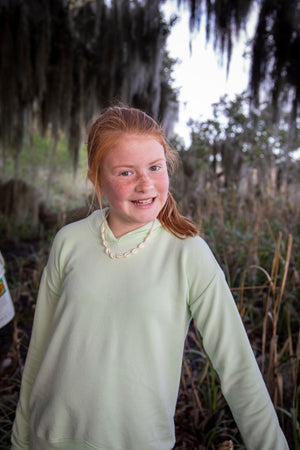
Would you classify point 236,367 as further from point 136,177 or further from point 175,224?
point 136,177

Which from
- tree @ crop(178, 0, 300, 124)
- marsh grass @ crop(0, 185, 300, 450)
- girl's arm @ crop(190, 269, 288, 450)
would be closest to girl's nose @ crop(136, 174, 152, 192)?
girl's arm @ crop(190, 269, 288, 450)

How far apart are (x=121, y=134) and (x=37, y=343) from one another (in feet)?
1.84

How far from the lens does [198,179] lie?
13.0 feet

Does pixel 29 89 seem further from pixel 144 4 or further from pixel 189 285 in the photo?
pixel 189 285

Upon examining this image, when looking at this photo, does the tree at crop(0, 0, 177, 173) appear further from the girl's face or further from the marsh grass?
the girl's face

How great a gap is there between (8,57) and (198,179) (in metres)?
2.36

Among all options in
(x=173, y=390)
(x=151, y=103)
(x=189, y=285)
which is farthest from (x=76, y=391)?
(x=151, y=103)

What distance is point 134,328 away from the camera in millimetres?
678

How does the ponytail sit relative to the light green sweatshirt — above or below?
above

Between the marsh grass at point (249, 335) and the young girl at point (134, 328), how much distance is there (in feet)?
1.28

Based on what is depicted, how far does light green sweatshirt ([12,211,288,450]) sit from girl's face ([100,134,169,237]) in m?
0.06

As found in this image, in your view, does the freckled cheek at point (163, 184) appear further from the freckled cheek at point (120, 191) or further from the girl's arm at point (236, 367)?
the girl's arm at point (236, 367)

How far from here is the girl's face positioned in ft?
2.27

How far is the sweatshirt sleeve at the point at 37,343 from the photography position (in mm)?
815
